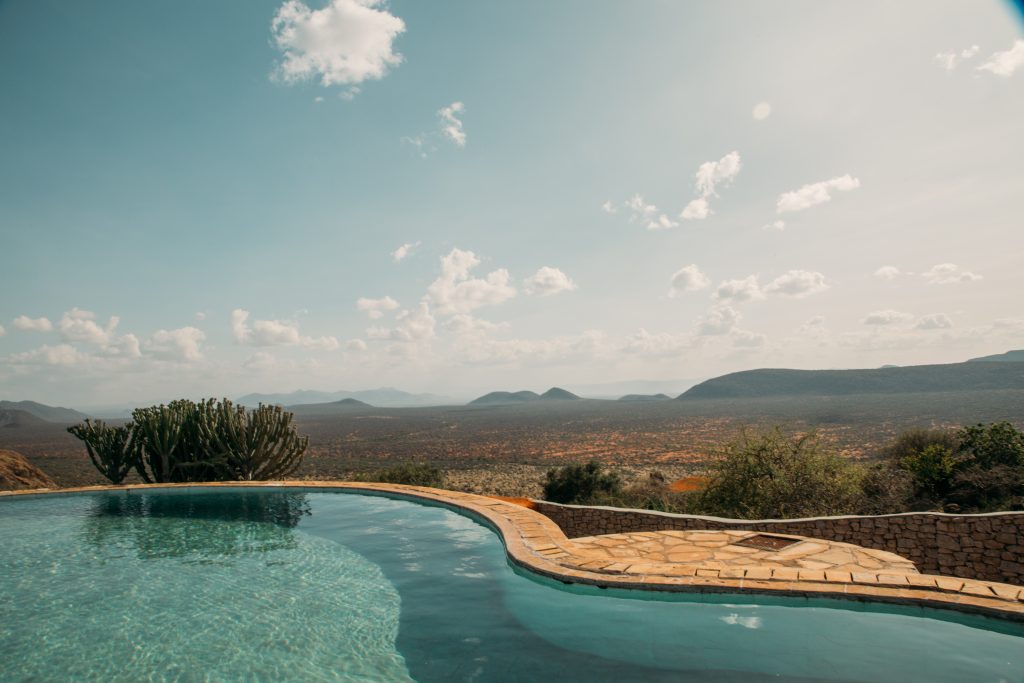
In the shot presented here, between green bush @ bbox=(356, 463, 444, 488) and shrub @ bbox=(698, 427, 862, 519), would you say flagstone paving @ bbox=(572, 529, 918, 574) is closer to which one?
shrub @ bbox=(698, 427, 862, 519)

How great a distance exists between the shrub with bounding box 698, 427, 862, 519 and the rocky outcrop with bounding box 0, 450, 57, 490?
1913 cm

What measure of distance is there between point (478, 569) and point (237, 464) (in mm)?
10906

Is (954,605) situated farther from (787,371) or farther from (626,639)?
(787,371)

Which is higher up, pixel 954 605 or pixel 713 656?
pixel 954 605

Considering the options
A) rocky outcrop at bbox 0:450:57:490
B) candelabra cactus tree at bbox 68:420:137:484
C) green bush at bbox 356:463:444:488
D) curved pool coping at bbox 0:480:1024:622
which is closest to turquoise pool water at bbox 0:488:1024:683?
curved pool coping at bbox 0:480:1024:622

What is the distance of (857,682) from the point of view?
4160mm

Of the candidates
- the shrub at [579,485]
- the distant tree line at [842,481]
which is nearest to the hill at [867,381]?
the distant tree line at [842,481]

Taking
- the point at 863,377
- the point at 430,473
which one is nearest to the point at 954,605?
the point at 430,473

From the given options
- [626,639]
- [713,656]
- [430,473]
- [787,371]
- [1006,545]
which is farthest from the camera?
[787,371]

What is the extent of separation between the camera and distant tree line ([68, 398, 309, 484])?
585 inches

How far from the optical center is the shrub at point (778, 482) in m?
11.1

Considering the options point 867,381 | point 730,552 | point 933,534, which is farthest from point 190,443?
point 867,381

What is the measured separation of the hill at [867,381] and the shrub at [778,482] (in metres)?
118

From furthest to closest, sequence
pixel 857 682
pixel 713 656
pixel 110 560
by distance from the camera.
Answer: pixel 110 560, pixel 713 656, pixel 857 682
